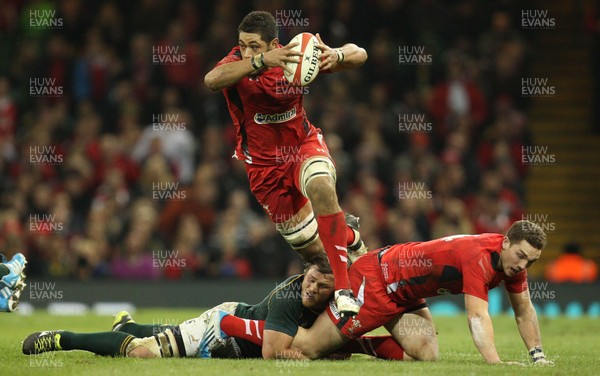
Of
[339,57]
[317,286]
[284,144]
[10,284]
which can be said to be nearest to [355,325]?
[317,286]

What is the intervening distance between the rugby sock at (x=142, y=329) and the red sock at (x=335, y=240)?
162 centimetres

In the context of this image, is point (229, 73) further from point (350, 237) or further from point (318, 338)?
point (318, 338)

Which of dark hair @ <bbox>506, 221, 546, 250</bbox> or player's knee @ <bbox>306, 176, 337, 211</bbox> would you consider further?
player's knee @ <bbox>306, 176, 337, 211</bbox>

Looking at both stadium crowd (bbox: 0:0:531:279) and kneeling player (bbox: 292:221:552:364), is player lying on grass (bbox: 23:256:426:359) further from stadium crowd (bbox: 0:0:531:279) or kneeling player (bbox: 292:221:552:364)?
stadium crowd (bbox: 0:0:531:279)

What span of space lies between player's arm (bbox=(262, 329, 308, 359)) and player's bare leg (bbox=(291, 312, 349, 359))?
9 cm

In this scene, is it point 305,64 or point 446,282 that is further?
point 446,282

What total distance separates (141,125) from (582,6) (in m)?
8.80

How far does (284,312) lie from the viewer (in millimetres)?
8141

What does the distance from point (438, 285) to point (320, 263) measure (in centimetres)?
98

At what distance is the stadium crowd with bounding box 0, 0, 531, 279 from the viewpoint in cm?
1531

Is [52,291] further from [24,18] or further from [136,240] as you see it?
[24,18]

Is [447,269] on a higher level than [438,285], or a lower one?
higher

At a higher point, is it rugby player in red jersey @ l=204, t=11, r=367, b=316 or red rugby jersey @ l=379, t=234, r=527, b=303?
rugby player in red jersey @ l=204, t=11, r=367, b=316

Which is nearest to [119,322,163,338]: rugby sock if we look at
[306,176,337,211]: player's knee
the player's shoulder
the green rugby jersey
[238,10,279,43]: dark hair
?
the green rugby jersey
